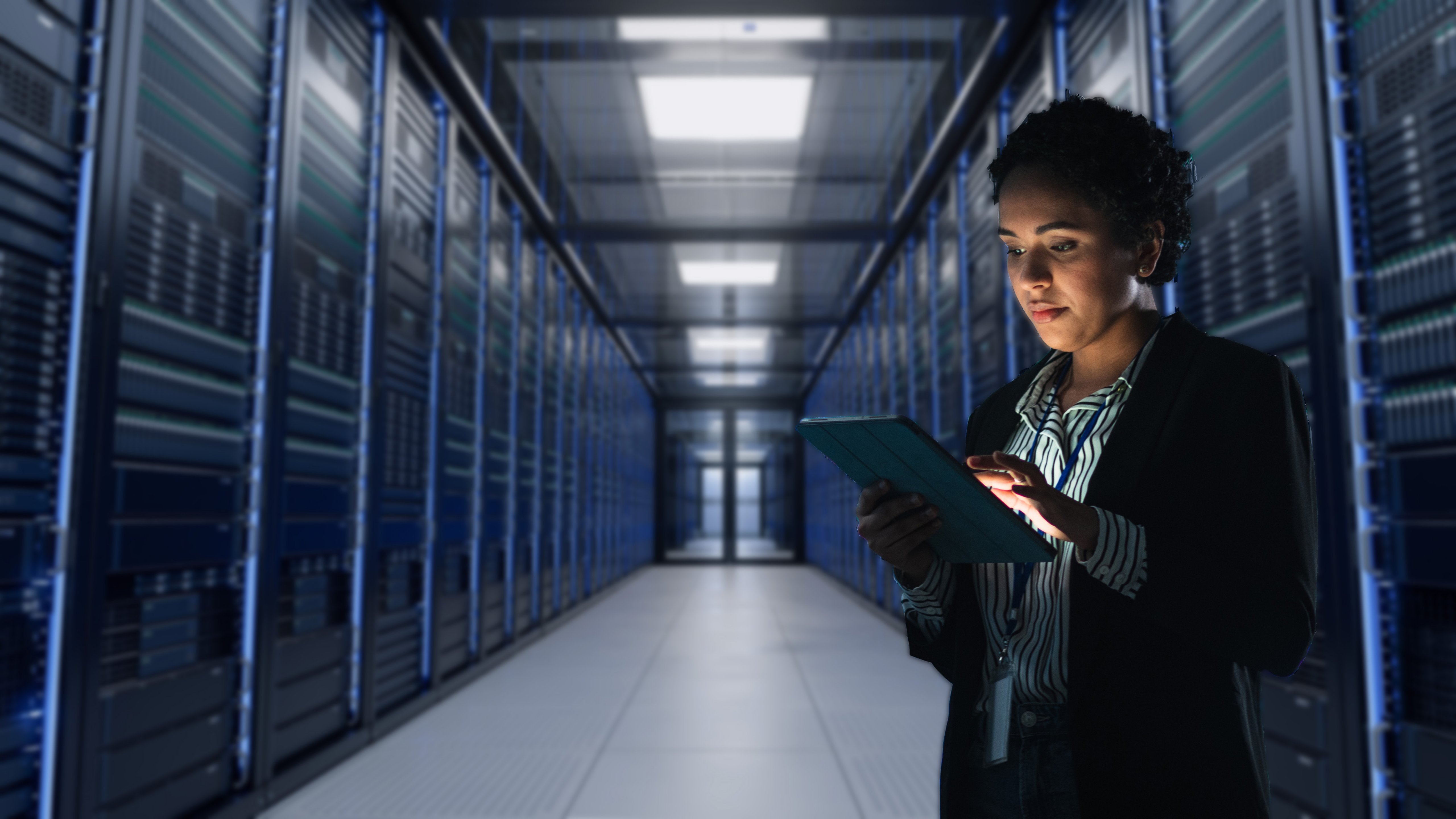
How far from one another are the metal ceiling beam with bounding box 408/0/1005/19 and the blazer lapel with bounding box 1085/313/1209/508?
355 centimetres

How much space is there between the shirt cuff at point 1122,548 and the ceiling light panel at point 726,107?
186 inches

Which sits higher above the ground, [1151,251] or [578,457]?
[578,457]

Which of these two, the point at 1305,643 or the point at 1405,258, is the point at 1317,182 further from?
the point at 1305,643

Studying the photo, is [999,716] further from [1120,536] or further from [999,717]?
[1120,536]

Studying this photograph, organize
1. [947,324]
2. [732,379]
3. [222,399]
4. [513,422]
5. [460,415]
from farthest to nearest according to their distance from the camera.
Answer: [732,379] < [513,422] < [947,324] < [460,415] < [222,399]

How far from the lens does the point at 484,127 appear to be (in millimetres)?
5320

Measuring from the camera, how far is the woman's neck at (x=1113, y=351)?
902 mm

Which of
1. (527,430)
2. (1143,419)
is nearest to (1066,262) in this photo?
(1143,419)

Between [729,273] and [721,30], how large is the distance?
4188mm

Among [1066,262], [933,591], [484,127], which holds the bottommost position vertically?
[933,591]

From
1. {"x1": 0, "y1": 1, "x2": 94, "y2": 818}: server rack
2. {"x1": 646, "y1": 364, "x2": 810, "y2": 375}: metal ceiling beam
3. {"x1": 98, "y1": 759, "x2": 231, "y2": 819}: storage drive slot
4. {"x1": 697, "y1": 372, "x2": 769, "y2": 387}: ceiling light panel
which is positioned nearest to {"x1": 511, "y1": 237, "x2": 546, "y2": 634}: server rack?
{"x1": 98, "y1": 759, "x2": 231, "y2": 819}: storage drive slot

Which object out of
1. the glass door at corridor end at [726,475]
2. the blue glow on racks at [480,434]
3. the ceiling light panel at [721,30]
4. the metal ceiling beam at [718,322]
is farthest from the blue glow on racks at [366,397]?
the glass door at corridor end at [726,475]

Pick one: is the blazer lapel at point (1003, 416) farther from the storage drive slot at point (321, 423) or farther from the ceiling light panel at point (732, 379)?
the ceiling light panel at point (732, 379)

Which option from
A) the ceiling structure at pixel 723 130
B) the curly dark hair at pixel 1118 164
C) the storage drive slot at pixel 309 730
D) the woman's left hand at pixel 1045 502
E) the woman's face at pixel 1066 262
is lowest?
the storage drive slot at pixel 309 730
